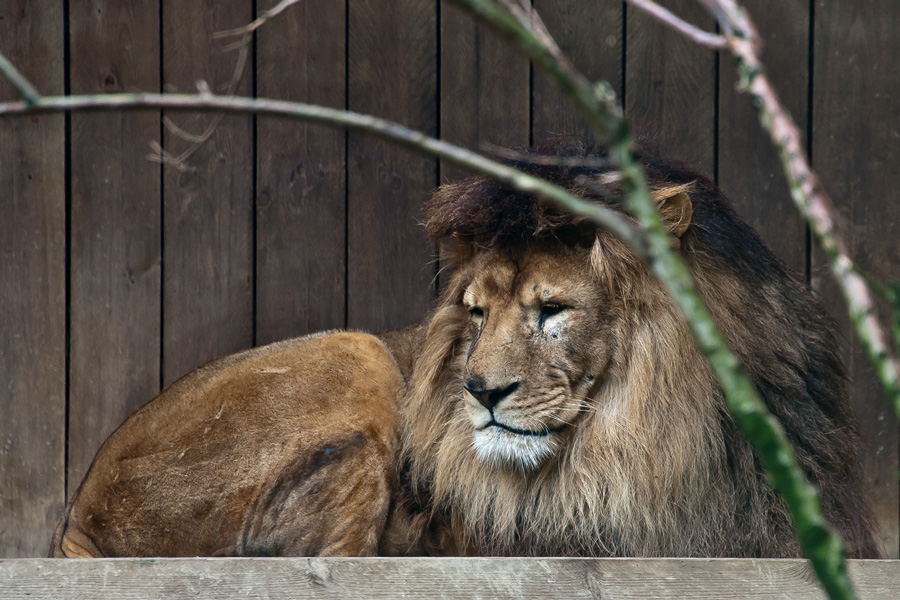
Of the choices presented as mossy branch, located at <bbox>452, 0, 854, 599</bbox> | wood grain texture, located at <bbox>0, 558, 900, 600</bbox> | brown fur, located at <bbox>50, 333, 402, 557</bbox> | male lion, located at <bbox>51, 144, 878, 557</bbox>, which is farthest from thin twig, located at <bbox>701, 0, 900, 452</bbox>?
brown fur, located at <bbox>50, 333, 402, 557</bbox>

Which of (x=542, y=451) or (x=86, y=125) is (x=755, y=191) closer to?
(x=542, y=451)

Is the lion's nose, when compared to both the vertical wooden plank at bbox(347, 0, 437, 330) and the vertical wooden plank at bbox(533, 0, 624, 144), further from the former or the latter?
the vertical wooden plank at bbox(533, 0, 624, 144)

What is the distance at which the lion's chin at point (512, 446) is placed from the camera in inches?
91.4

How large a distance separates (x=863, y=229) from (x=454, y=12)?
1.51m

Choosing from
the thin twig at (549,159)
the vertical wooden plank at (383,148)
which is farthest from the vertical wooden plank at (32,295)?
the thin twig at (549,159)

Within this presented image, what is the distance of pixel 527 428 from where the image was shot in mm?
2297

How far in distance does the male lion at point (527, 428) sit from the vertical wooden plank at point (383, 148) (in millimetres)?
596

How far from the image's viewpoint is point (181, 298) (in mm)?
3266

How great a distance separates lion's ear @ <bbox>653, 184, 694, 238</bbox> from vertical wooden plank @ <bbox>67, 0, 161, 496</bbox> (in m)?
1.70

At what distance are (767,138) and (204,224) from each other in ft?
6.10

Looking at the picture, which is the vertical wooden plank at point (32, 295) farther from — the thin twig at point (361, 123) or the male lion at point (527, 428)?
Result: the thin twig at point (361, 123)

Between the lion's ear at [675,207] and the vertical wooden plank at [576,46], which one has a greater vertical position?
the vertical wooden plank at [576,46]

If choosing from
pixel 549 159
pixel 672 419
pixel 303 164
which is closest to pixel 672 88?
pixel 303 164

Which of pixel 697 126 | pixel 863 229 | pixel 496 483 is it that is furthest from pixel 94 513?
pixel 863 229
